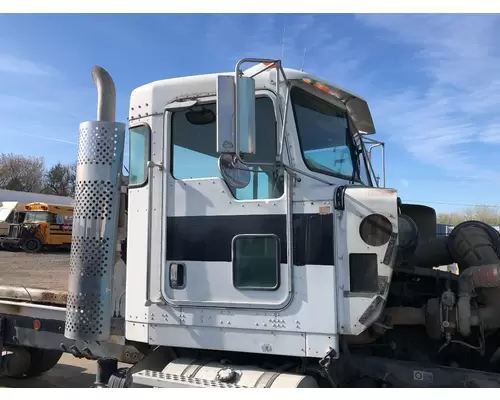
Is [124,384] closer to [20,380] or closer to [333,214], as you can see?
[333,214]

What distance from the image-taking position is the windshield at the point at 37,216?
23.0m

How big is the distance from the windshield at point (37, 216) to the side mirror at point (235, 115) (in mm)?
22330

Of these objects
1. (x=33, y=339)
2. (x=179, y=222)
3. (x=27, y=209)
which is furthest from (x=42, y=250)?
(x=179, y=222)

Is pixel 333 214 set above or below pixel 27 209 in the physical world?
below

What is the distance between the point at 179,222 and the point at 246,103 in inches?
41.5

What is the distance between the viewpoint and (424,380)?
3.21 metres

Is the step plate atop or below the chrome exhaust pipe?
below

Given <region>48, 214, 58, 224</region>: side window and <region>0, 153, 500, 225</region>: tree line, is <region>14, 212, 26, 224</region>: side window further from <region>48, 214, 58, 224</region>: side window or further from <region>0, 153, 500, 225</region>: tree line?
<region>0, 153, 500, 225</region>: tree line

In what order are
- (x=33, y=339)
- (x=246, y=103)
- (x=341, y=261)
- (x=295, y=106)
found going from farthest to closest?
(x=33, y=339)
(x=295, y=106)
(x=341, y=261)
(x=246, y=103)

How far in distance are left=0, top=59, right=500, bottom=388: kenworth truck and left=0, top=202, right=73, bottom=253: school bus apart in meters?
20.4

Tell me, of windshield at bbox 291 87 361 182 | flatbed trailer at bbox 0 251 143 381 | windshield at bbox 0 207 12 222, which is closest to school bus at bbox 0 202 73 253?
windshield at bbox 0 207 12 222

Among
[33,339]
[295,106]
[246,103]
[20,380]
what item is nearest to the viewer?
[246,103]

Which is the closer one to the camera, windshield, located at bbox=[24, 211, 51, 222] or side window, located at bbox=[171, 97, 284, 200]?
side window, located at bbox=[171, 97, 284, 200]

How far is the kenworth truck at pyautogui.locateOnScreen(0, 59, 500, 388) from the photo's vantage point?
3082mm
